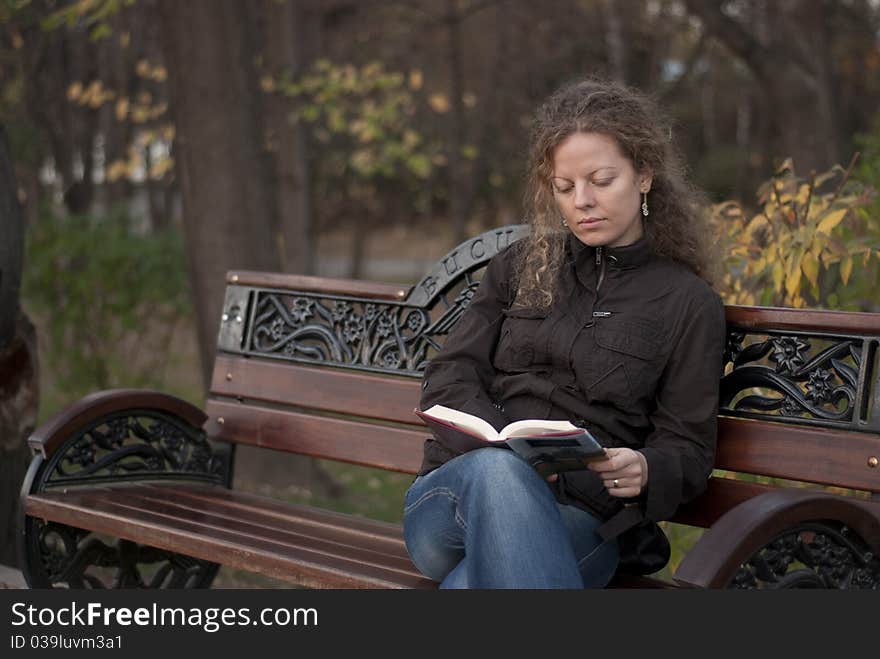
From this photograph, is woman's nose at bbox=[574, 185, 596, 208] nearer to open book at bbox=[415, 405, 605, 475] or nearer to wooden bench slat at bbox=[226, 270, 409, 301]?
Result: open book at bbox=[415, 405, 605, 475]

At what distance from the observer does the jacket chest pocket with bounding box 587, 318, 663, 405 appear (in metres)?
3.11

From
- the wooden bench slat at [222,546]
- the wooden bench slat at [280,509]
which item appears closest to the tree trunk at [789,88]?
the wooden bench slat at [280,509]

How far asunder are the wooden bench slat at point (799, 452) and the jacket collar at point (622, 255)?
49 cm

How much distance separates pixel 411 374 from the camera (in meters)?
4.15

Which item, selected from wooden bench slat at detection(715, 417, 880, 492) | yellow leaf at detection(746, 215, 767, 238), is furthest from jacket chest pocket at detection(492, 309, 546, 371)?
yellow leaf at detection(746, 215, 767, 238)

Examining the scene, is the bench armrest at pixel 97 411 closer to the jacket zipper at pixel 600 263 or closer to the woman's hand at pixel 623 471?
the jacket zipper at pixel 600 263

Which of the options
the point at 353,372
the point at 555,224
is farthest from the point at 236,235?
the point at 555,224

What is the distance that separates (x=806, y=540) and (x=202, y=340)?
445cm

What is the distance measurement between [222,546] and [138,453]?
1.08 metres

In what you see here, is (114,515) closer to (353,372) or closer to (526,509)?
(353,372)

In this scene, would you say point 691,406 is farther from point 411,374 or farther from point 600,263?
point 411,374

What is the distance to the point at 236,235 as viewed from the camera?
668 cm

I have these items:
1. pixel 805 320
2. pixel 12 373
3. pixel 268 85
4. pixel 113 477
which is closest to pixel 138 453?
pixel 113 477

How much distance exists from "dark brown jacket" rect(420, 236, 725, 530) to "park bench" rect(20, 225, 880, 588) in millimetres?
231
